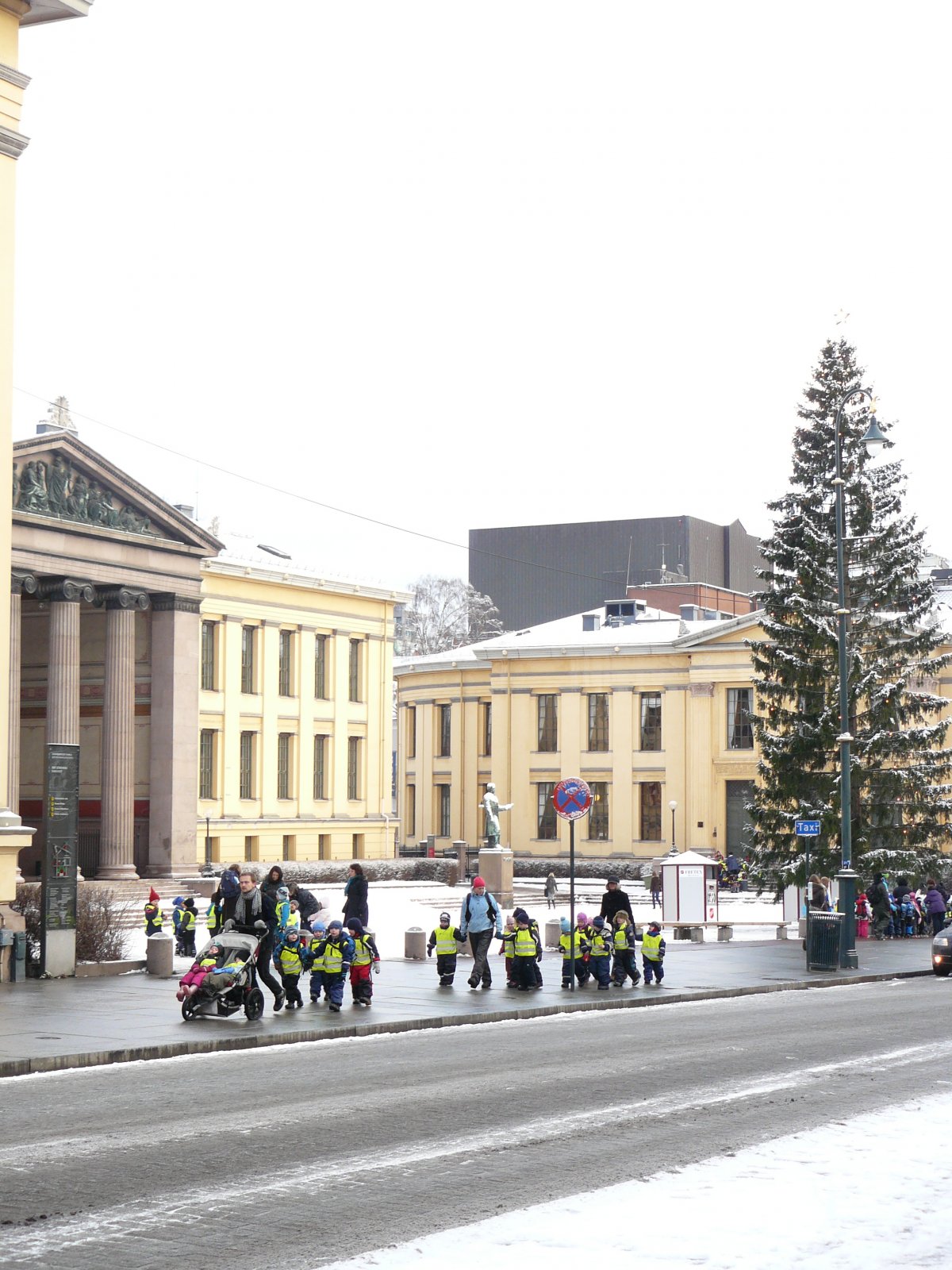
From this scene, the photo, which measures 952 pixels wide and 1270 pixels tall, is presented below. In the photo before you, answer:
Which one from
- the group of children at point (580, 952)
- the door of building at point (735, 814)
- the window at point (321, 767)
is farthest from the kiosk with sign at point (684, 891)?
the door of building at point (735, 814)

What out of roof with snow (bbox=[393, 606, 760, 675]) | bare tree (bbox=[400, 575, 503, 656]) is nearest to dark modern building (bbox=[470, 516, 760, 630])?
bare tree (bbox=[400, 575, 503, 656])

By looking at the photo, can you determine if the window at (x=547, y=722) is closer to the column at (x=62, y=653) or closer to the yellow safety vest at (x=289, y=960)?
the column at (x=62, y=653)

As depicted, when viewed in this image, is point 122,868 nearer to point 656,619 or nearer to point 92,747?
point 92,747

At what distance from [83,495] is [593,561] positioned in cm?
7582

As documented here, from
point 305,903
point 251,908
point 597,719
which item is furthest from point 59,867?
point 597,719

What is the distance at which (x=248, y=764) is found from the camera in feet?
239

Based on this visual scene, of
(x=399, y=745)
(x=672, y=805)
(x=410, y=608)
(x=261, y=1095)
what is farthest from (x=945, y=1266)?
(x=410, y=608)

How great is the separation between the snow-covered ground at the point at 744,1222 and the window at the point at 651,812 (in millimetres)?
71478

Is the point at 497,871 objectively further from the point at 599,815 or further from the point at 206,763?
the point at 599,815

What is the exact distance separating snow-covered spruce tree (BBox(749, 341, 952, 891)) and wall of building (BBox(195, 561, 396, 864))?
29592mm

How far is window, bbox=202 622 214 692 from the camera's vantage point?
232 feet

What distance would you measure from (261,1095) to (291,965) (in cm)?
707

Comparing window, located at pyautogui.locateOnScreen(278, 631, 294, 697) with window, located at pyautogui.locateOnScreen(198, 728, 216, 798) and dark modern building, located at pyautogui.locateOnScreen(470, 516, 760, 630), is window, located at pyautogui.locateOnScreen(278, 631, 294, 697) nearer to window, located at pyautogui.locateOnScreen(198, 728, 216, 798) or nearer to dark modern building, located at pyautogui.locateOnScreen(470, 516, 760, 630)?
window, located at pyautogui.locateOnScreen(198, 728, 216, 798)

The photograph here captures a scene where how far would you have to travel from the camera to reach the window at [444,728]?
8962cm
